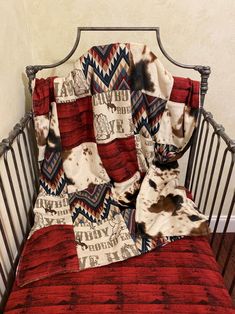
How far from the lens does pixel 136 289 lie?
82 cm

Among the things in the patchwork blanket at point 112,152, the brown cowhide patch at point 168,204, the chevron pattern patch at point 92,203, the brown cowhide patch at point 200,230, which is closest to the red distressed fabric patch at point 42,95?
the patchwork blanket at point 112,152

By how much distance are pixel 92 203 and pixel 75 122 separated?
1.10 ft

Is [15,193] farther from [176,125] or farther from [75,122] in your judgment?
[176,125]

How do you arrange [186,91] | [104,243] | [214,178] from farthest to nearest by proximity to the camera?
[214,178] → [186,91] → [104,243]

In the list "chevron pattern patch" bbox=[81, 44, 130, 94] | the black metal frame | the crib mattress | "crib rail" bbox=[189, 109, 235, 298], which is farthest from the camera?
"crib rail" bbox=[189, 109, 235, 298]

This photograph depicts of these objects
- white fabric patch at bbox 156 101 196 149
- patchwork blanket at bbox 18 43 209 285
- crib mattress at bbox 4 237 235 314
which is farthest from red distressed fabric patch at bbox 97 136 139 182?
crib mattress at bbox 4 237 235 314

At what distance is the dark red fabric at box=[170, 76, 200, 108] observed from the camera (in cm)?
108

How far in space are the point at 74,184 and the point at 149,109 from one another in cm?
44

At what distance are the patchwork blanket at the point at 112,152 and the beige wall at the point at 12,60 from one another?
0.29ft

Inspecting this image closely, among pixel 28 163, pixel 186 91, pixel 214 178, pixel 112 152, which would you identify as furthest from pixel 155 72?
pixel 214 178

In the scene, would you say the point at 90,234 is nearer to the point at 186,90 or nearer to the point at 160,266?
the point at 160,266

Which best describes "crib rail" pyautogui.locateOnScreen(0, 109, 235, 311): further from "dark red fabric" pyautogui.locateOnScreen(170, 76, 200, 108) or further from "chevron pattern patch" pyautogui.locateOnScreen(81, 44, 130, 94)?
"chevron pattern patch" pyautogui.locateOnScreen(81, 44, 130, 94)

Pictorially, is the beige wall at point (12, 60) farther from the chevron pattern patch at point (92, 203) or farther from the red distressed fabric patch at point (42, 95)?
the chevron pattern patch at point (92, 203)

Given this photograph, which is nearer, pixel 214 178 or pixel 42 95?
pixel 42 95
